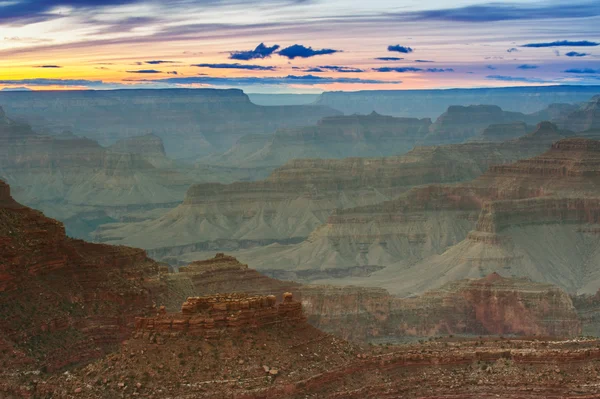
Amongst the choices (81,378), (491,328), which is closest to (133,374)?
(81,378)

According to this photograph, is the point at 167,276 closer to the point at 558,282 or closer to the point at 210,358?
the point at 210,358

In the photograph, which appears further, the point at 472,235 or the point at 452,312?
the point at 472,235

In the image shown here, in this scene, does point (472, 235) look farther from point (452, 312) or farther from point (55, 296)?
point (55, 296)

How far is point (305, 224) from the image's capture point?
178500 mm

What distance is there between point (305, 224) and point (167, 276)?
101862 millimetres

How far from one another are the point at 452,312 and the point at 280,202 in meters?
87.4

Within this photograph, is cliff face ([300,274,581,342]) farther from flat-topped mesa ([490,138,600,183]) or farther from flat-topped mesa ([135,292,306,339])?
flat-topped mesa ([135,292,306,339])

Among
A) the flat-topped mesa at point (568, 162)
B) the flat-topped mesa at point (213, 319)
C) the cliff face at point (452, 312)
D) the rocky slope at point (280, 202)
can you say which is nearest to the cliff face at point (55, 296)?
the flat-topped mesa at point (213, 319)

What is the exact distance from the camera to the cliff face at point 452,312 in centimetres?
9644

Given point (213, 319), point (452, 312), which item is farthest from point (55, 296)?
point (452, 312)

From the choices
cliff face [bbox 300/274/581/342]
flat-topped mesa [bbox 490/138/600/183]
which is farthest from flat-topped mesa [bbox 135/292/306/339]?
flat-topped mesa [bbox 490/138/600/183]

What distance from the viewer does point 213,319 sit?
47.2 m

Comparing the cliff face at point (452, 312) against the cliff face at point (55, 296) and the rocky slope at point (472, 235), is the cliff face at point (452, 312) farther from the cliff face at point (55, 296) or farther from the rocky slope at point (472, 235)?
the cliff face at point (55, 296)

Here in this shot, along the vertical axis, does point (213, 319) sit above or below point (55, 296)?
below
